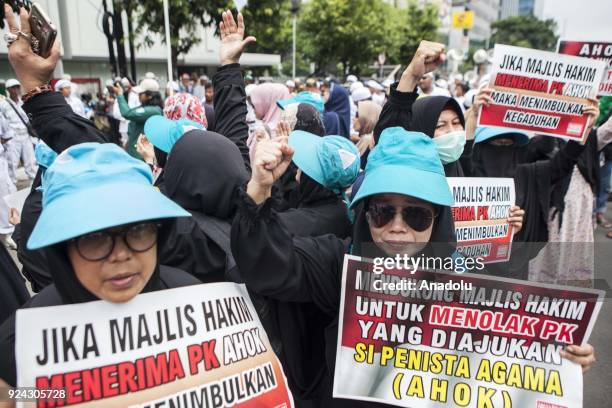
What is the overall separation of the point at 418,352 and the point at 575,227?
2957 mm

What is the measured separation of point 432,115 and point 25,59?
2.11 metres

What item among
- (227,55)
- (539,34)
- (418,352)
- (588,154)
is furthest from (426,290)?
(539,34)

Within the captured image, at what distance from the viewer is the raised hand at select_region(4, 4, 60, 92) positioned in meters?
1.97

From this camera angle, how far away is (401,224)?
5.38 feet

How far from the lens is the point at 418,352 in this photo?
1.51 meters

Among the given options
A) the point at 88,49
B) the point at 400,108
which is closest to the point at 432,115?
the point at 400,108

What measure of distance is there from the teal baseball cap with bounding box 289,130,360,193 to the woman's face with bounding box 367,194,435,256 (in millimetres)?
583

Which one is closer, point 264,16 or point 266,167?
point 266,167

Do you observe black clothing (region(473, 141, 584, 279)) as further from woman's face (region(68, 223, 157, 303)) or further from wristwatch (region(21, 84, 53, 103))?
wristwatch (region(21, 84, 53, 103))

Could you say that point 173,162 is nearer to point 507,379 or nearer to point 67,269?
point 67,269

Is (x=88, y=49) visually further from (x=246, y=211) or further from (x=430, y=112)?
(x=246, y=211)

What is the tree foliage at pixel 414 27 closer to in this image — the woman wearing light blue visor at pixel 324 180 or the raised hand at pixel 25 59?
the woman wearing light blue visor at pixel 324 180

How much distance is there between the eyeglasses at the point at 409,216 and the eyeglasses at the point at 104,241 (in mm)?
809

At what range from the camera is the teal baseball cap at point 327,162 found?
2.22 metres
